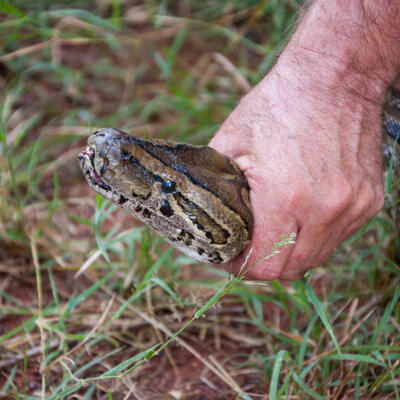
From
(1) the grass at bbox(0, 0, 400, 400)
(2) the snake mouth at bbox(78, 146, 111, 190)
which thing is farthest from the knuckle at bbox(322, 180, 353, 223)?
(2) the snake mouth at bbox(78, 146, 111, 190)

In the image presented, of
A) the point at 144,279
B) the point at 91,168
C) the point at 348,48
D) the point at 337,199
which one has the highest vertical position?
the point at 348,48

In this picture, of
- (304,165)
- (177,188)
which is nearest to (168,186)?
(177,188)

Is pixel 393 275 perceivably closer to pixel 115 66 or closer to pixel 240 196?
pixel 240 196

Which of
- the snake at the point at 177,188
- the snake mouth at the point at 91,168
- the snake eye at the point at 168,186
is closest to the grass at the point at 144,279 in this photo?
the snake at the point at 177,188

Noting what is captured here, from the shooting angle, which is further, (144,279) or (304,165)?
(144,279)

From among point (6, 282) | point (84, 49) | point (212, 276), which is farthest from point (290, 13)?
point (6, 282)

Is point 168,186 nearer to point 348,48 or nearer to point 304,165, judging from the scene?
point 304,165

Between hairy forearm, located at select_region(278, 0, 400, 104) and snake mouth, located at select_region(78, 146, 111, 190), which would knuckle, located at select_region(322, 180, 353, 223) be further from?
snake mouth, located at select_region(78, 146, 111, 190)
